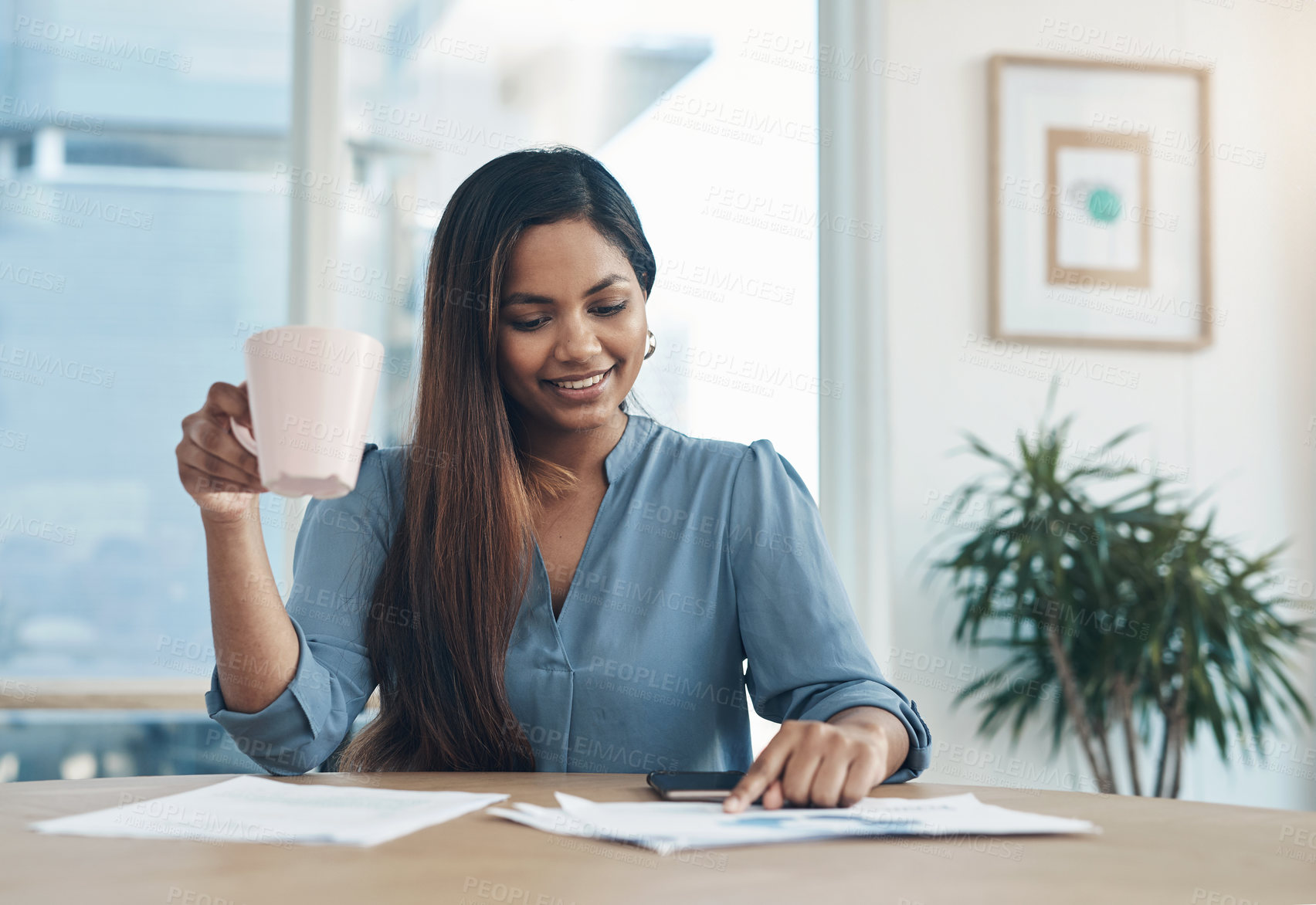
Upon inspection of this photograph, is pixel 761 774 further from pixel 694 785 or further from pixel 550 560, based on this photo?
pixel 550 560

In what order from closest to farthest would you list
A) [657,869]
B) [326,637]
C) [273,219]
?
[657,869], [326,637], [273,219]

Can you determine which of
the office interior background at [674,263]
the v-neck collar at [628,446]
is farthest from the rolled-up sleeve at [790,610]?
the office interior background at [674,263]

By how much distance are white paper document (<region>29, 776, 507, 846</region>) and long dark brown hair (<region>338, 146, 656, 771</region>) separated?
0.35 meters

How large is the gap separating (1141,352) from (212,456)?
2.72 meters

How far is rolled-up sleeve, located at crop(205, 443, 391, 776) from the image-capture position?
112 cm

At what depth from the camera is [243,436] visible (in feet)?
3.17

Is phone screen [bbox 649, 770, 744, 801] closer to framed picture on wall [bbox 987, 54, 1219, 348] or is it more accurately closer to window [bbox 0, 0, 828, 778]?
window [bbox 0, 0, 828, 778]

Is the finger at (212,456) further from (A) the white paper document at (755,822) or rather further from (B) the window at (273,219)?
(B) the window at (273,219)

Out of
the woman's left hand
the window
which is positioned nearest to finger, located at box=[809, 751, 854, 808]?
the woman's left hand

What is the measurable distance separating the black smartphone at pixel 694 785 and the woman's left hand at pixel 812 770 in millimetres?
20

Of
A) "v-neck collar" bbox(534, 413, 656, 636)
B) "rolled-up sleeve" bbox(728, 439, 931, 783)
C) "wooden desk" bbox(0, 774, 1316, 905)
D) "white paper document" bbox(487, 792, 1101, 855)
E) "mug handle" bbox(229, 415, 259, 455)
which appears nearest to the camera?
"wooden desk" bbox(0, 774, 1316, 905)

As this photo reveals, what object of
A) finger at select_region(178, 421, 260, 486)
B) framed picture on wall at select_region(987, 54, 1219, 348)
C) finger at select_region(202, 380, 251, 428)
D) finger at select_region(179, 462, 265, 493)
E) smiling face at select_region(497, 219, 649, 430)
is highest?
framed picture on wall at select_region(987, 54, 1219, 348)

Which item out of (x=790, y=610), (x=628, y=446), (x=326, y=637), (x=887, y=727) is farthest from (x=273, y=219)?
(x=887, y=727)

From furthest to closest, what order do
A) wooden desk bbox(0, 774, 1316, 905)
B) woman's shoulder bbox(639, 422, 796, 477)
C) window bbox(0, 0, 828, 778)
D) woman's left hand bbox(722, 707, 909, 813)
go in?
window bbox(0, 0, 828, 778)
woman's shoulder bbox(639, 422, 796, 477)
woman's left hand bbox(722, 707, 909, 813)
wooden desk bbox(0, 774, 1316, 905)
